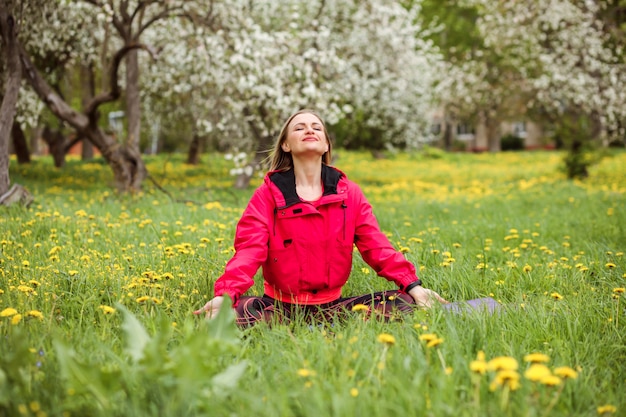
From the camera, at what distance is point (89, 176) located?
1361 cm

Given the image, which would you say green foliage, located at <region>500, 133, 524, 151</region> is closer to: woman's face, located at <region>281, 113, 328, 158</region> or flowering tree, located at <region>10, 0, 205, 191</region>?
flowering tree, located at <region>10, 0, 205, 191</region>

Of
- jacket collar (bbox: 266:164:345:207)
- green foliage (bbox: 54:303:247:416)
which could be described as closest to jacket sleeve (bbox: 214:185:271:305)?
jacket collar (bbox: 266:164:345:207)

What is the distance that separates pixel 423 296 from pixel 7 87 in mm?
6190

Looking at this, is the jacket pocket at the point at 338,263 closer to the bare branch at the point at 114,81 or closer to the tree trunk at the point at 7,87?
the tree trunk at the point at 7,87

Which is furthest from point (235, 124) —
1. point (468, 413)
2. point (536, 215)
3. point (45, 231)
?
point (468, 413)

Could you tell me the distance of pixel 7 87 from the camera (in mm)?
7340

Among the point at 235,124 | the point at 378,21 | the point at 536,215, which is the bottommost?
the point at 536,215

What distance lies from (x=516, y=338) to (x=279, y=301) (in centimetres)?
126

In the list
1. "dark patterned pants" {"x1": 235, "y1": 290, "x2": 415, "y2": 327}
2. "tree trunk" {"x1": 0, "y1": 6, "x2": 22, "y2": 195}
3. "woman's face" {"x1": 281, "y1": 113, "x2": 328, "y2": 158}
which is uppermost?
"tree trunk" {"x1": 0, "y1": 6, "x2": 22, "y2": 195}

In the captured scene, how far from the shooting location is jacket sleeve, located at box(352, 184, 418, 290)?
3.38 metres

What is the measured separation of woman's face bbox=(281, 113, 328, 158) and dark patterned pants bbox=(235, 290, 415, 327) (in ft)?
2.81

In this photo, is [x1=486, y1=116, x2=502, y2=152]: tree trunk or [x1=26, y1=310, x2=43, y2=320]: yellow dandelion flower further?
[x1=486, y1=116, x2=502, y2=152]: tree trunk

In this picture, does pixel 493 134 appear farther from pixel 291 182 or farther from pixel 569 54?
pixel 291 182

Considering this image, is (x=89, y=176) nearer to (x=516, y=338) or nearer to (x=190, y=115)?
(x=190, y=115)
